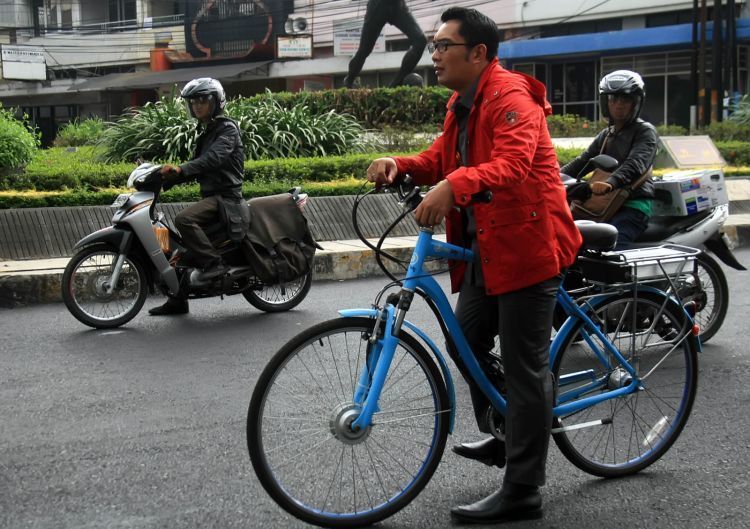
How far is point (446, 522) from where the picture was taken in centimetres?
343

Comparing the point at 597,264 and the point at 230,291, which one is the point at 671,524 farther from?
the point at 230,291

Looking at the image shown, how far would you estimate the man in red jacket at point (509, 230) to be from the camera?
3225 millimetres

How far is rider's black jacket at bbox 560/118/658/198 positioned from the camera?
588 cm

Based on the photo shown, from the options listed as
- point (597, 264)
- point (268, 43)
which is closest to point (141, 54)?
point (268, 43)

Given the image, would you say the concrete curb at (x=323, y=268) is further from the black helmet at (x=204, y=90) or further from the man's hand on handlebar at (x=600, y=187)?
the man's hand on handlebar at (x=600, y=187)

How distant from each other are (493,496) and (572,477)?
Result: 593 millimetres

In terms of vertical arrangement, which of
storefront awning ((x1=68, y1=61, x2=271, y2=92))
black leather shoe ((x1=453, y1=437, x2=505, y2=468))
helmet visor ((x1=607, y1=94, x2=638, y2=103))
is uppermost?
storefront awning ((x1=68, y1=61, x2=271, y2=92))

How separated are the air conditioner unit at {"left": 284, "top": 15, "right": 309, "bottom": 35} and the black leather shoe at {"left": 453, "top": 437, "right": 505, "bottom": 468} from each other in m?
41.4

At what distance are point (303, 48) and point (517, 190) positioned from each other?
1572 inches

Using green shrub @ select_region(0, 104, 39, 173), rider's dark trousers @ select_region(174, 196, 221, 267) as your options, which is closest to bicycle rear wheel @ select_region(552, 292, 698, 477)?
rider's dark trousers @ select_region(174, 196, 221, 267)

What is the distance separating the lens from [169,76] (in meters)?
44.4

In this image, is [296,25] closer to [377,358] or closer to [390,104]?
[390,104]

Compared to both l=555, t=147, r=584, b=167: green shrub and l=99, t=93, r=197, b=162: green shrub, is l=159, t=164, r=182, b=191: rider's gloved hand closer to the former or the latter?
l=99, t=93, r=197, b=162: green shrub

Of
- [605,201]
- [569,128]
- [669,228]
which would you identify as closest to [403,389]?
[605,201]
